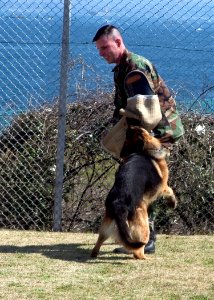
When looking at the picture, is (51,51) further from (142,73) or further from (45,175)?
(142,73)

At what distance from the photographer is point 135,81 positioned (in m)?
6.97

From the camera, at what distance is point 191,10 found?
8477 millimetres

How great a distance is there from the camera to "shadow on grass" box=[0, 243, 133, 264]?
7.16 m

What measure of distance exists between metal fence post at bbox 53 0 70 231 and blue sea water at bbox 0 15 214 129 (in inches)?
8.5

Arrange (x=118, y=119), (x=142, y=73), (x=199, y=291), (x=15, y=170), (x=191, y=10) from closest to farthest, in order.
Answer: (x=199, y=291) → (x=142, y=73) → (x=118, y=119) → (x=191, y=10) → (x=15, y=170)

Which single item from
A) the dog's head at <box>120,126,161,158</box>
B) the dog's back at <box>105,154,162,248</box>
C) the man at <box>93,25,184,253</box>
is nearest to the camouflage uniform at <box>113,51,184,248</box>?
the man at <box>93,25,184,253</box>

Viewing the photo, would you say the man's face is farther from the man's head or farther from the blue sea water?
the blue sea water

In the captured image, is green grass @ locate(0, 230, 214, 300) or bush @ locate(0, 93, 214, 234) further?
bush @ locate(0, 93, 214, 234)

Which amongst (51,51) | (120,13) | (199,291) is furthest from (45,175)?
(199,291)

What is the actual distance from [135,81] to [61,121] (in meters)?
1.70

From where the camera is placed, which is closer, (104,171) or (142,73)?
(142,73)

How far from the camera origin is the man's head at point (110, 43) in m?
7.04

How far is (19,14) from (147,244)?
2831 millimetres

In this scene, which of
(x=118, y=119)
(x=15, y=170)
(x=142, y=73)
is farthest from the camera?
(x=15, y=170)
